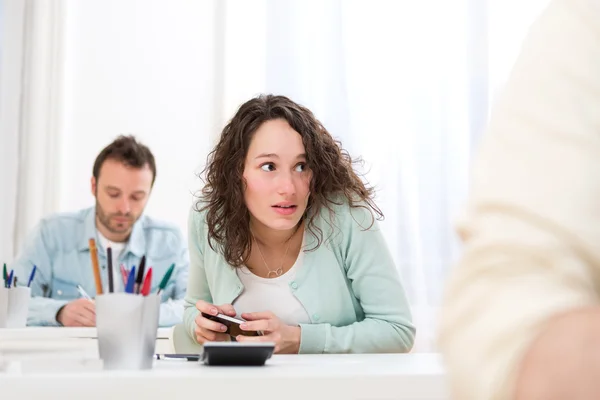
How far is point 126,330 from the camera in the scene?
0.95 metres

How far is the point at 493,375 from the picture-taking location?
12.3 inches

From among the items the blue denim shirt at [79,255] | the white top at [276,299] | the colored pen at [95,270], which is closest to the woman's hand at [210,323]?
the white top at [276,299]

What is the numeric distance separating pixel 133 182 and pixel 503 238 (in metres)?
2.93

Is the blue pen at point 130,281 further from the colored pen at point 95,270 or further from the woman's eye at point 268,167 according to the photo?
the woman's eye at point 268,167

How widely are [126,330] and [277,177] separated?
2.92 ft

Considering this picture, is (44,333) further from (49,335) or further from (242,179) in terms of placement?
(242,179)

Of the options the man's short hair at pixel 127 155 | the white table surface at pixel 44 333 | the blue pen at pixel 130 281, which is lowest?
the white table surface at pixel 44 333

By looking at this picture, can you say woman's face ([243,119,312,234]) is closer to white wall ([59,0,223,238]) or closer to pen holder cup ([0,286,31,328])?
pen holder cup ([0,286,31,328])

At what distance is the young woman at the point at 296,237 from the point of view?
179 centimetres

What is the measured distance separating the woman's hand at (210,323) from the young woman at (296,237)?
Answer: 5cm

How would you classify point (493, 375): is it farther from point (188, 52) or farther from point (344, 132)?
point (188, 52)

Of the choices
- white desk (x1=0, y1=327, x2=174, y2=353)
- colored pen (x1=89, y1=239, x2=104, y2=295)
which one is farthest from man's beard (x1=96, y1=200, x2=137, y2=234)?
colored pen (x1=89, y1=239, x2=104, y2=295)

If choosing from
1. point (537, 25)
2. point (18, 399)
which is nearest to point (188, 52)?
point (18, 399)

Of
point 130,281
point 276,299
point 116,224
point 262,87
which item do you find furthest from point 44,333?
point 262,87
